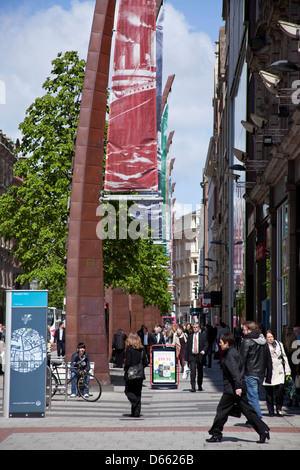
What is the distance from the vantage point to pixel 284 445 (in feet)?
39.8

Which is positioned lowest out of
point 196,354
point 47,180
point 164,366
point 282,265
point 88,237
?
point 164,366

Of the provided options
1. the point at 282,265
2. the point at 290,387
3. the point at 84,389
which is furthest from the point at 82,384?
the point at 282,265

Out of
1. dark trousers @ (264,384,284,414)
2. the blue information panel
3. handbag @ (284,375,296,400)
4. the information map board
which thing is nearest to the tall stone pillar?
the information map board

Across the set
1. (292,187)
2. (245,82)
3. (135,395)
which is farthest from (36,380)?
(245,82)

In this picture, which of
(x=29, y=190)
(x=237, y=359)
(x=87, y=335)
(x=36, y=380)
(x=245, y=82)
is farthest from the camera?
(x=245, y=82)

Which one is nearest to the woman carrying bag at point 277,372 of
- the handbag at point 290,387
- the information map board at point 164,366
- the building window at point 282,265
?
the handbag at point 290,387

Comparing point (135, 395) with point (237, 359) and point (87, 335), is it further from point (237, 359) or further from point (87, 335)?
point (87, 335)

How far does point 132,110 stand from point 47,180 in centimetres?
750

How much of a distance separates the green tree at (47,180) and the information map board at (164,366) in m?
6.06

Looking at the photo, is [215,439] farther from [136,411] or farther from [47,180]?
[47,180]

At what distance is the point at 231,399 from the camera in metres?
12.8

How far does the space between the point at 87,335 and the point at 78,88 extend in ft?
35.4

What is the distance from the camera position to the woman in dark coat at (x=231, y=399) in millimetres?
12445

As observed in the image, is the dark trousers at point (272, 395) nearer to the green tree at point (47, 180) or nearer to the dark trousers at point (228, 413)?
the dark trousers at point (228, 413)
